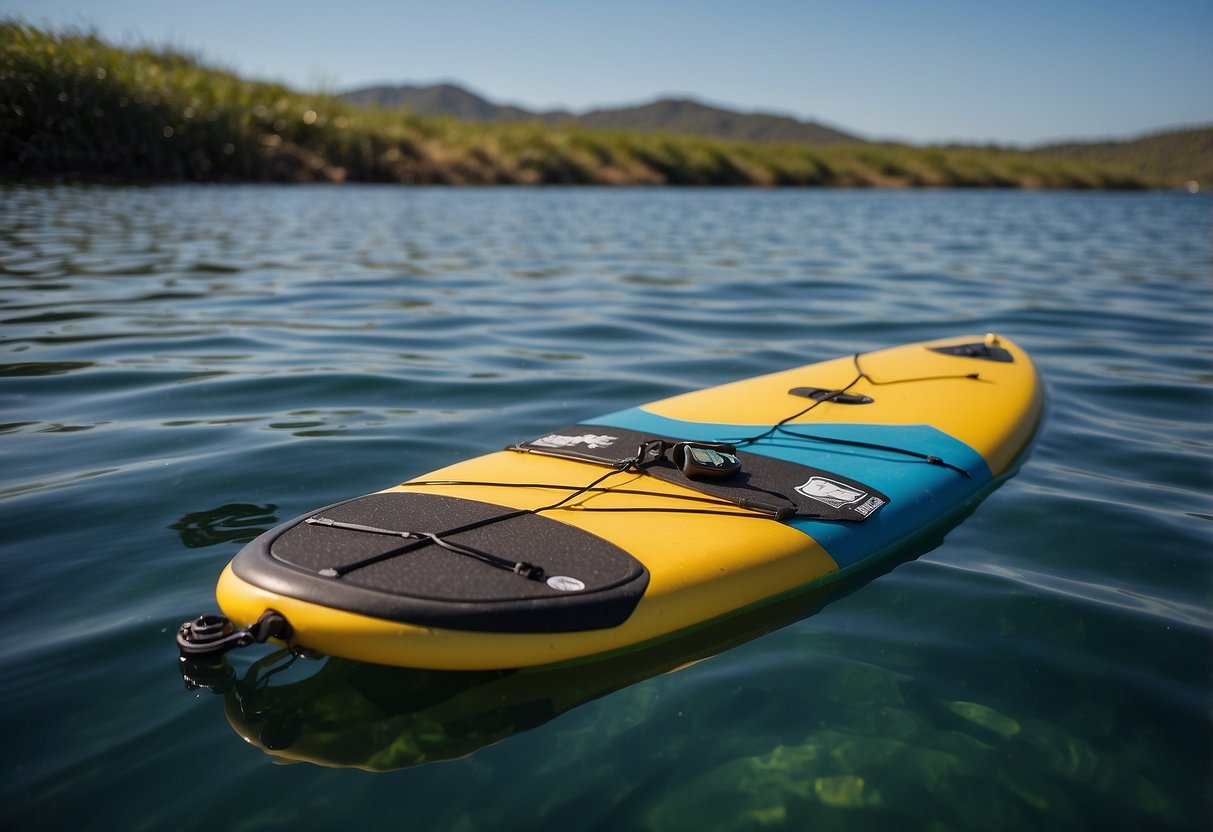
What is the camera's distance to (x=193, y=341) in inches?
187

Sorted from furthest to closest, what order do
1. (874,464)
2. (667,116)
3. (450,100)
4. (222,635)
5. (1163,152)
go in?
(667,116) < (450,100) < (1163,152) < (874,464) < (222,635)

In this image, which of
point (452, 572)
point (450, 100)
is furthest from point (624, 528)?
point (450, 100)

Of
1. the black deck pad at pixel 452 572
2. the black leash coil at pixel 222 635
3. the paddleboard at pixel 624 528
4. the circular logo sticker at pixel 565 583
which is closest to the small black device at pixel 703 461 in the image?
the paddleboard at pixel 624 528

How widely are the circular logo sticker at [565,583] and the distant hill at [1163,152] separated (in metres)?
67.6

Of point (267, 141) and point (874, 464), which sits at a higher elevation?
point (267, 141)

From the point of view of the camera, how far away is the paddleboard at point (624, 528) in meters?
1.76

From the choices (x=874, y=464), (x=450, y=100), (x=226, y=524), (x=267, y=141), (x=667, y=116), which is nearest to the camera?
(x=226, y=524)

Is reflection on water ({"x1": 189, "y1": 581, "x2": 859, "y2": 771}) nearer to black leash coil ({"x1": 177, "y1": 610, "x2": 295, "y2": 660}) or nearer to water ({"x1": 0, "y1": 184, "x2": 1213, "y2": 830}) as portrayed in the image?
water ({"x1": 0, "y1": 184, "x2": 1213, "y2": 830})

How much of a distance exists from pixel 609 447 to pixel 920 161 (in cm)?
3172

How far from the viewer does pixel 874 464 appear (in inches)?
109

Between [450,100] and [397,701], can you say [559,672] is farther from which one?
[450,100]

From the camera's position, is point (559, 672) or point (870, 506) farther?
point (870, 506)

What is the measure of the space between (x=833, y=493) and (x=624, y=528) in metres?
0.68

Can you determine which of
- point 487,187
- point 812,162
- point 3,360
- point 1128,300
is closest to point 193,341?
point 3,360
